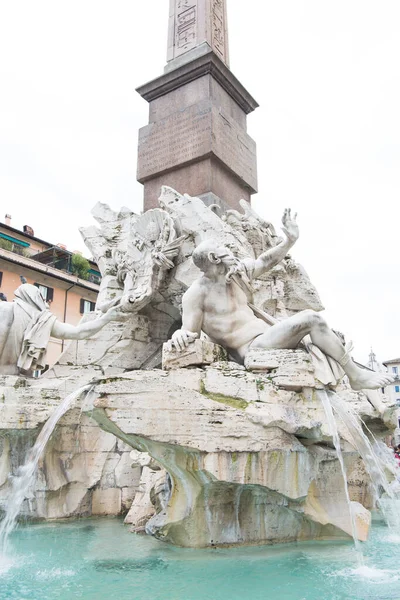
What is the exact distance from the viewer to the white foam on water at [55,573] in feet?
11.4

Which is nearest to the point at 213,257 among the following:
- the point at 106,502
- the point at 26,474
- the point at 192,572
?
the point at 192,572

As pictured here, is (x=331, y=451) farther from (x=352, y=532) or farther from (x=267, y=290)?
(x=267, y=290)

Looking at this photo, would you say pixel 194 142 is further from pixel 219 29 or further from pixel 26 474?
pixel 26 474

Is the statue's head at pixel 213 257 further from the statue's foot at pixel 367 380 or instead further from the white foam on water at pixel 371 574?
the white foam on water at pixel 371 574

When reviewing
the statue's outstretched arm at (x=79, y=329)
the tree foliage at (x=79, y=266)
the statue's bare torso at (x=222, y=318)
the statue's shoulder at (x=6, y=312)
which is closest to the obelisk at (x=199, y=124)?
the statue's outstretched arm at (x=79, y=329)

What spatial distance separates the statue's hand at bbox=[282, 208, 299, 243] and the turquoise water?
286 cm

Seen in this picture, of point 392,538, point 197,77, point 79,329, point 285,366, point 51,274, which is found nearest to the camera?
point 285,366

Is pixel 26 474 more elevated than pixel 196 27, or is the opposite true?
pixel 196 27

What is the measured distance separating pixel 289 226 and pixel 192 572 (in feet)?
10.9

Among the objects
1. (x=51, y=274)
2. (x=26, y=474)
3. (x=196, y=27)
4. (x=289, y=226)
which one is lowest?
(x=26, y=474)

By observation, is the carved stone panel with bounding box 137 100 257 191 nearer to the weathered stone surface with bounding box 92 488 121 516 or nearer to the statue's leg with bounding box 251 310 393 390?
the statue's leg with bounding box 251 310 393 390

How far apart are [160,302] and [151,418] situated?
10.6ft

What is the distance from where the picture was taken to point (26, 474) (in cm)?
489

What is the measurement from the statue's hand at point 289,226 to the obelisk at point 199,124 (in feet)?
7.18
